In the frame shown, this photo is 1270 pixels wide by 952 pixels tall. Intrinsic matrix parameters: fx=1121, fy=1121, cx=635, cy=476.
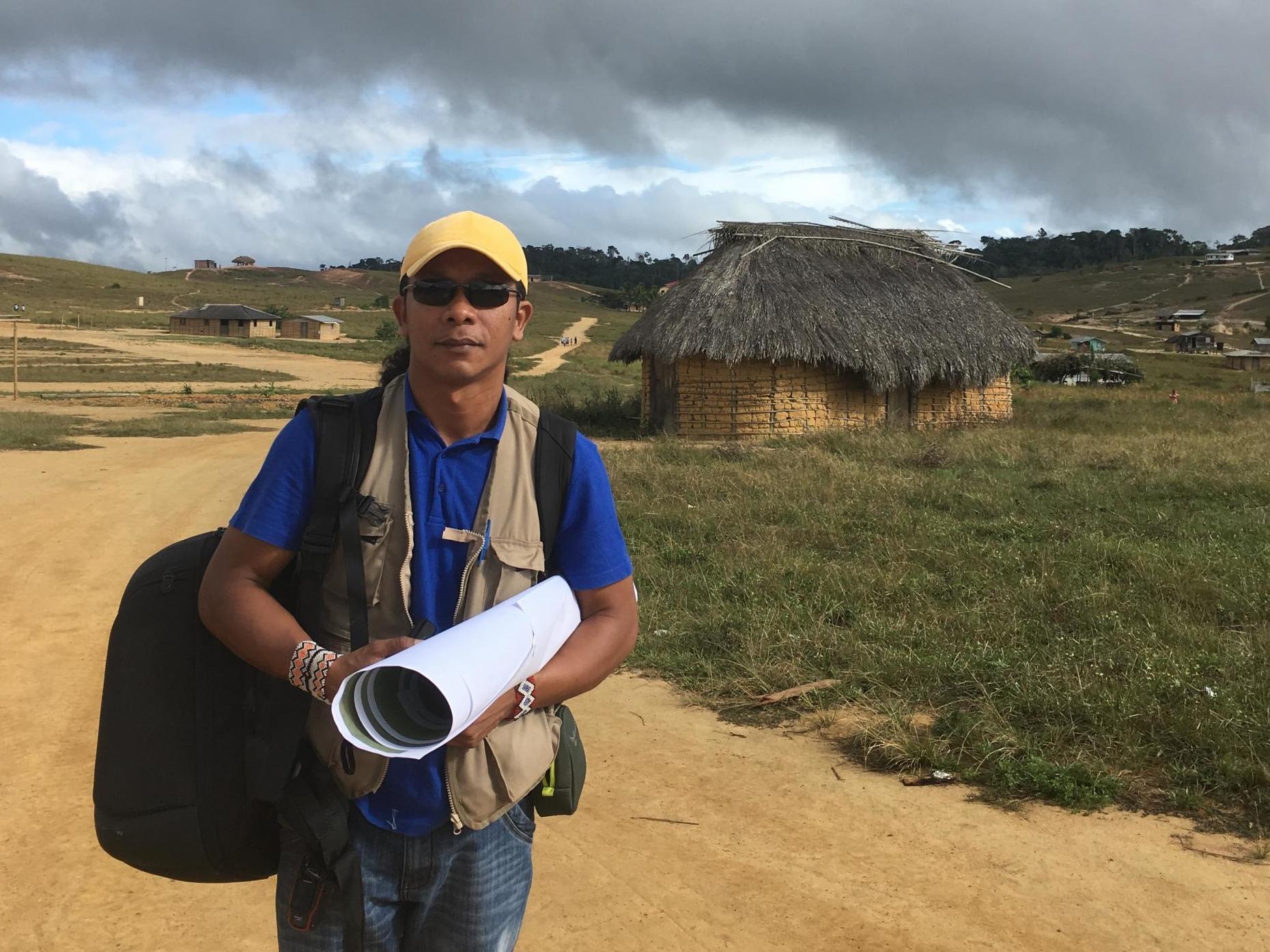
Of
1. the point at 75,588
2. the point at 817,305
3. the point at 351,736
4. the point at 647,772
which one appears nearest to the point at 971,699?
the point at 647,772

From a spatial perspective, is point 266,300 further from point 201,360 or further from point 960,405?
point 960,405

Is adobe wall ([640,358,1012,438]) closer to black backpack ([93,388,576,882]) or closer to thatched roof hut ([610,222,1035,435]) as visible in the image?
thatched roof hut ([610,222,1035,435])

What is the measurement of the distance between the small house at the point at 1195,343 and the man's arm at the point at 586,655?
5709 centimetres

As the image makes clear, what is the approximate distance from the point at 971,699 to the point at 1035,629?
3.23 feet

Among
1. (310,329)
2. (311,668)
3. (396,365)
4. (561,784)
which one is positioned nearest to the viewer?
(311,668)

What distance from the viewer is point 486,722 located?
1.54 m

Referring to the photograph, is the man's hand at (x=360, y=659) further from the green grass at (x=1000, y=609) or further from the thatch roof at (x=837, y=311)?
the thatch roof at (x=837, y=311)

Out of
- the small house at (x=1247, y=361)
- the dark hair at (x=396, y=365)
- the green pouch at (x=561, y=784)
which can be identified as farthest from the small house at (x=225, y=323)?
the green pouch at (x=561, y=784)

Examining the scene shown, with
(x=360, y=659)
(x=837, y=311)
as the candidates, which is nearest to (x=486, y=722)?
(x=360, y=659)

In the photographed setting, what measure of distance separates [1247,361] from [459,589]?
155ft

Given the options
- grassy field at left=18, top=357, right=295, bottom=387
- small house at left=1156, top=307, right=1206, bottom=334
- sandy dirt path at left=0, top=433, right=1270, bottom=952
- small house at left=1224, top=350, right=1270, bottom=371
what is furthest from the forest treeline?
sandy dirt path at left=0, top=433, right=1270, bottom=952

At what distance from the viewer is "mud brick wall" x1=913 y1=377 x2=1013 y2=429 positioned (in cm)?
1741

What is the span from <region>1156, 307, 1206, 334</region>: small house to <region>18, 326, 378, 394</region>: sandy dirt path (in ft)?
153

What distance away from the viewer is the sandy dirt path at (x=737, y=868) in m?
2.95
